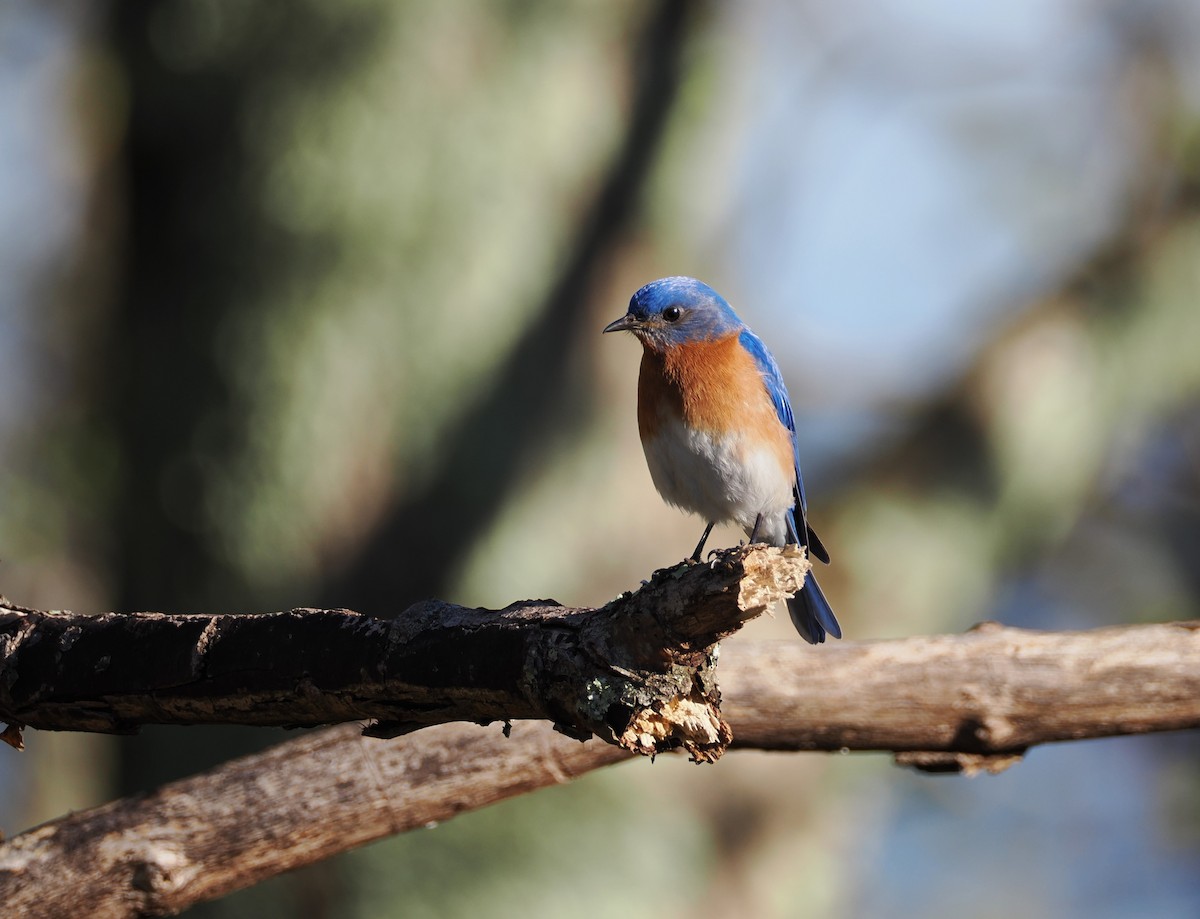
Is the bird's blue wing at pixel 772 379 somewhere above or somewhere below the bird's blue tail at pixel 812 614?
above

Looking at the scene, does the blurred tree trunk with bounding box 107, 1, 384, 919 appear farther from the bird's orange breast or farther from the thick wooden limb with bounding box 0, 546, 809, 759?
the thick wooden limb with bounding box 0, 546, 809, 759

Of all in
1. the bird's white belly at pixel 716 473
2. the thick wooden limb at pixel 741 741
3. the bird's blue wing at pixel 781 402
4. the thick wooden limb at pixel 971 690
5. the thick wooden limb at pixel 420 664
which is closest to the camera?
the thick wooden limb at pixel 420 664

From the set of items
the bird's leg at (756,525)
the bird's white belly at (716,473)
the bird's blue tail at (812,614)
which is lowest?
the bird's blue tail at (812,614)

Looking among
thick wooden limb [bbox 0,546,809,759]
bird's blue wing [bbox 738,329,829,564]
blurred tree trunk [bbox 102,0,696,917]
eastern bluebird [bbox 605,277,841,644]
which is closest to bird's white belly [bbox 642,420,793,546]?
eastern bluebird [bbox 605,277,841,644]

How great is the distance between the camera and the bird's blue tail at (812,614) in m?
4.07

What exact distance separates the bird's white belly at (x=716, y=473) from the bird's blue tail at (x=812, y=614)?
0.29 meters

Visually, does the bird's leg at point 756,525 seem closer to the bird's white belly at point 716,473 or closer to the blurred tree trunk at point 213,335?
the bird's white belly at point 716,473

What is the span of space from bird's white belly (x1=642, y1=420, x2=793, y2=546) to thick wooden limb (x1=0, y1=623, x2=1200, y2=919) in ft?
1.91

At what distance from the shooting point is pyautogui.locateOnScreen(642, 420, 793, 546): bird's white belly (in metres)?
3.88

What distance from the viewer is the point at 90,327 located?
7.21 m

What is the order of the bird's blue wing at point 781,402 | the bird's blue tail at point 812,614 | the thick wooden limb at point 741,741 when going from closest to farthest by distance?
the thick wooden limb at point 741,741 < the bird's blue tail at point 812,614 < the bird's blue wing at point 781,402

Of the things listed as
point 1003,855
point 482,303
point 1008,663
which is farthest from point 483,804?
point 1003,855

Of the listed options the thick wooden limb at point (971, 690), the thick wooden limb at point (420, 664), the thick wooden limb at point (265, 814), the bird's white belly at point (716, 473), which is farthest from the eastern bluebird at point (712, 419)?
the thick wooden limb at point (420, 664)

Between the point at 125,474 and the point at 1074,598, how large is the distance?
32.7ft
